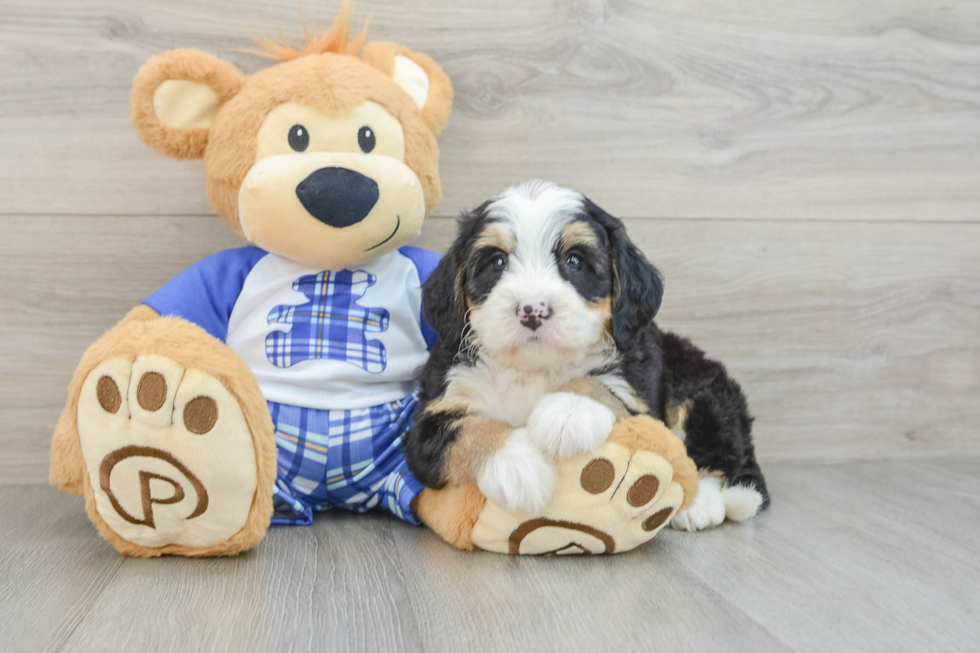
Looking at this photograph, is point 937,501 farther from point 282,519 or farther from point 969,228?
point 282,519

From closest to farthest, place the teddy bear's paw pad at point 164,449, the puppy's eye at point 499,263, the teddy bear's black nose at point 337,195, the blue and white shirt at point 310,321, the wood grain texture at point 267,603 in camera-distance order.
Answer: the wood grain texture at point 267,603, the teddy bear's paw pad at point 164,449, the puppy's eye at point 499,263, the teddy bear's black nose at point 337,195, the blue and white shirt at point 310,321

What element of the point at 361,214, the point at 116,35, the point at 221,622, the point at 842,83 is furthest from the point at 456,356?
the point at 842,83

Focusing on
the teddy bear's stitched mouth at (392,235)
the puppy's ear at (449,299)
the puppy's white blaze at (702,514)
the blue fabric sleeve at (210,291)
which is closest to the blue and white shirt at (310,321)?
the blue fabric sleeve at (210,291)

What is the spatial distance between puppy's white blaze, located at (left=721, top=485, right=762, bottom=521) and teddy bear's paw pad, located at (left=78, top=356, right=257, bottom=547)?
1.11 metres

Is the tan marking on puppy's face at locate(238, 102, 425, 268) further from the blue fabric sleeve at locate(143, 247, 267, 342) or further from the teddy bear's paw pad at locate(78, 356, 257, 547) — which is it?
the teddy bear's paw pad at locate(78, 356, 257, 547)

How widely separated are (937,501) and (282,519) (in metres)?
1.73

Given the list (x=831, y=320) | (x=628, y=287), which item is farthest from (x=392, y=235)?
(x=831, y=320)

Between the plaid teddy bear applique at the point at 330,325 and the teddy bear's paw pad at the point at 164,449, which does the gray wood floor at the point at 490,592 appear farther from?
the plaid teddy bear applique at the point at 330,325

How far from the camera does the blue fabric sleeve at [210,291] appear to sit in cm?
173

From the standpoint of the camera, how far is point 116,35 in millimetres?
2037

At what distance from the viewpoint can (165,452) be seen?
136 cm

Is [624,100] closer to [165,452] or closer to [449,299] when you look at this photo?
[449,299]

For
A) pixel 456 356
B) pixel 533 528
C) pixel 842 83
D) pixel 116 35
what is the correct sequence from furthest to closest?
1. pixel 842 83
2. pixel 116 35
3. pixel 456 356
4. pixel 533 528

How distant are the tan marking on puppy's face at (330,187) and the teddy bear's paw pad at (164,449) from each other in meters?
0.46
